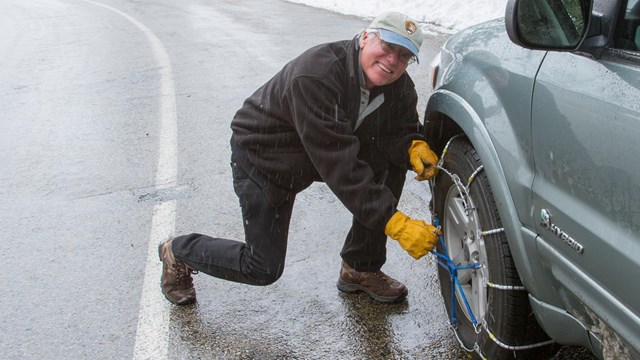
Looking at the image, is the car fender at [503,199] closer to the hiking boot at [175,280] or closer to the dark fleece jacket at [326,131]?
the dark fleece jacket at [326,131]

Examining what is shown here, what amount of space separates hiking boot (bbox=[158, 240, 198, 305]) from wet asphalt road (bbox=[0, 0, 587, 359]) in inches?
2.6

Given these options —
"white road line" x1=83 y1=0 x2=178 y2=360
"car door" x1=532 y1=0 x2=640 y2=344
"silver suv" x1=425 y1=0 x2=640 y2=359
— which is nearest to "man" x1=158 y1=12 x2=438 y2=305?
"white road line" x1=83 y1=0 x2=178 y2=360

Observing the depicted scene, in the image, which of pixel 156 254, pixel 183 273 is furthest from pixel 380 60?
pixel 156 254

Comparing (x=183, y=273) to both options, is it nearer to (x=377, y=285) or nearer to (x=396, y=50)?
(x=377, y=285)

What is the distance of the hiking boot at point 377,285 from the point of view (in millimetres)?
3457

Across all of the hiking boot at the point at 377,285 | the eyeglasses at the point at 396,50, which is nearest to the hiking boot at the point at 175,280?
the hiking boot at the point at 377,285

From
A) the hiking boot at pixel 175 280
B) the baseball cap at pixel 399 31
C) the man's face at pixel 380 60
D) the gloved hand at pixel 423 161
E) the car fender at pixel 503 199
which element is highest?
the baseball cap at pixel 399 31

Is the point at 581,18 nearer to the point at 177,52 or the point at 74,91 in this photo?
the point at 74,91

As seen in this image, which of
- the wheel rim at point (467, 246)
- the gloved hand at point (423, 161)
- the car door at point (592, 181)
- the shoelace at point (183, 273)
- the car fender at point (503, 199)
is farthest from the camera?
the shoelace at point (183, 273)

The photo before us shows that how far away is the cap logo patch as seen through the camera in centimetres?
276

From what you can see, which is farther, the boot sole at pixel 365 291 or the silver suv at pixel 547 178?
the boot sole at pixel 365 291

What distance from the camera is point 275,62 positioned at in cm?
Answer: 911

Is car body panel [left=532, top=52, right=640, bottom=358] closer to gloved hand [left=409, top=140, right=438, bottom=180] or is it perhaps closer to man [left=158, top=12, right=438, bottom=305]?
man [left=158, top=12, right=438, bottom=305]

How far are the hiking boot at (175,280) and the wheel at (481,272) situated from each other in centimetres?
130
